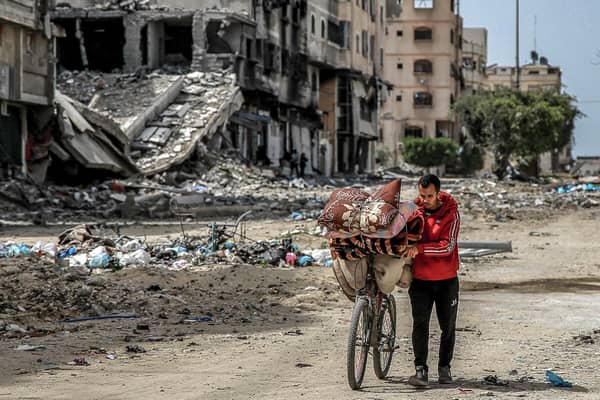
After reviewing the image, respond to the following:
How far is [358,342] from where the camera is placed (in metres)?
7.47

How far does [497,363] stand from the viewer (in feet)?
27.9

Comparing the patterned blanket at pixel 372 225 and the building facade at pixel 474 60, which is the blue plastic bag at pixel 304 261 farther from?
the building facade at pixel 474 60

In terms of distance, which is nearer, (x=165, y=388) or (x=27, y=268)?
(x=165, y=388)

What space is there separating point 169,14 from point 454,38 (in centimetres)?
5368

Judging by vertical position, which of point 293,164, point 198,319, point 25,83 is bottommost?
point 198,319

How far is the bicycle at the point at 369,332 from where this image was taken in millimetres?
7215

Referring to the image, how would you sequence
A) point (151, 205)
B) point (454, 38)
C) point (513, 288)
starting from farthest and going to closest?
point (454, 38), point (151, 205), point (513, 288)

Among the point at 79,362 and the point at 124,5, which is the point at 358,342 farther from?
the point at 124,5

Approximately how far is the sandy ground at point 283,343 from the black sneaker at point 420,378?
7cm

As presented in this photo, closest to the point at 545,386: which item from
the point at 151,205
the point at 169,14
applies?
the point at 151,205

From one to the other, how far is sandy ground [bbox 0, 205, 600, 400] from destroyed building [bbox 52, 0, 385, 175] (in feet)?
72.6

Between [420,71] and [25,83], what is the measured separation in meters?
66.6

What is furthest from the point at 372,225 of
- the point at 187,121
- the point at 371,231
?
the point at 187,121

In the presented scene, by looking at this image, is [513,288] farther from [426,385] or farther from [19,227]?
[19,227]
